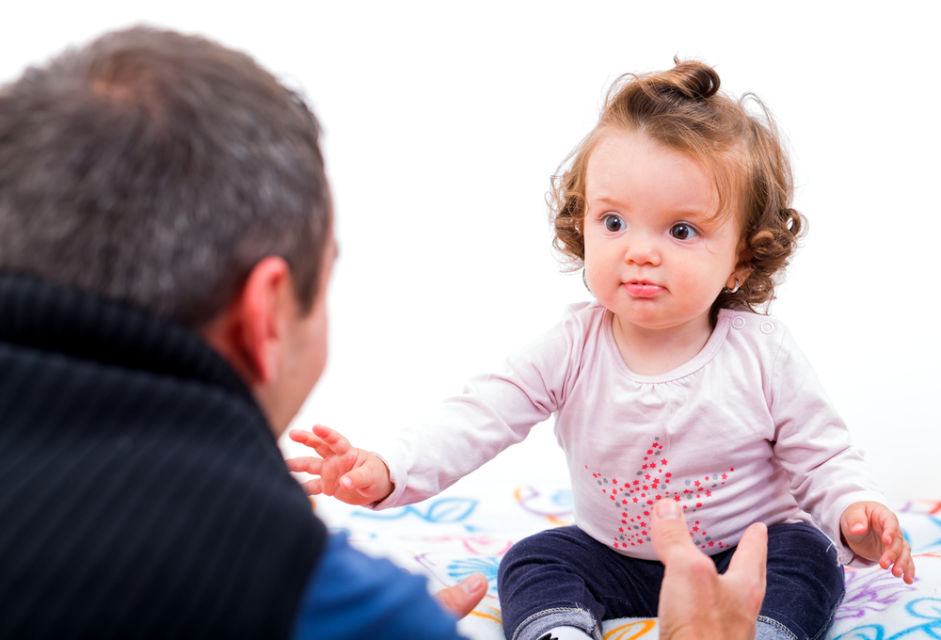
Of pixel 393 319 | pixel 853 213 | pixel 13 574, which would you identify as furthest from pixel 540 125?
pixel 13 574

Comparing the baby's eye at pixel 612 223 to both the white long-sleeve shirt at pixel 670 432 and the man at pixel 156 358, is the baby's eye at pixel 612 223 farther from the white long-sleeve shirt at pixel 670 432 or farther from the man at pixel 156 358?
the man at pixel 156 358

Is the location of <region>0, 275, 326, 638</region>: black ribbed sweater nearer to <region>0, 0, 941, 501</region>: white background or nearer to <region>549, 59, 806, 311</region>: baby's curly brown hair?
<region>549, 59, 806, 311</region>: baby's curly brown hair

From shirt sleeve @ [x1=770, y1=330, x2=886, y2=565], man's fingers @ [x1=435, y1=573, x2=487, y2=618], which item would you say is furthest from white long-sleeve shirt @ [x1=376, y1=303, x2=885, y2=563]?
man's fingers @ [x1=435, y1=573, x2=487, y2=618]

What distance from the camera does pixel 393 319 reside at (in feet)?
8.26

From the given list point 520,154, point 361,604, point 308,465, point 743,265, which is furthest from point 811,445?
point 520,154

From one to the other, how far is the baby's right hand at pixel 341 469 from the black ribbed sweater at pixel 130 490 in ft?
1.61

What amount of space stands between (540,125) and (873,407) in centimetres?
98

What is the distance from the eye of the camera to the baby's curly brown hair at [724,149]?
1300 mm

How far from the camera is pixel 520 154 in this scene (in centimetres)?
252

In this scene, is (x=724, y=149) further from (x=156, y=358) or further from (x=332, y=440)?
(x=156, y=358)

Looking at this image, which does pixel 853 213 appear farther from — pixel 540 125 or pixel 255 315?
pixel 255 315

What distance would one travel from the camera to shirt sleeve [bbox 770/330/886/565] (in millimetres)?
1281

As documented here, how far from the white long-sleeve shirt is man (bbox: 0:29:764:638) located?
22.6 inches

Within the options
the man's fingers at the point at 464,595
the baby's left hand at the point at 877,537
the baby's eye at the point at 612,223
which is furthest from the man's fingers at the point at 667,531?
the baby's eye at the point at 612,223
